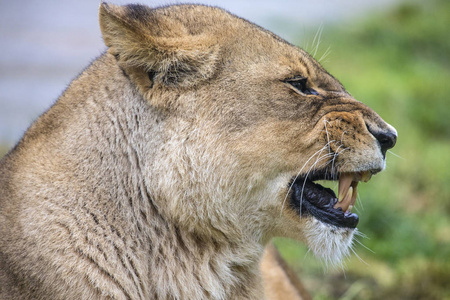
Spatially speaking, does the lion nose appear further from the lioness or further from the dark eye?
the dark eye

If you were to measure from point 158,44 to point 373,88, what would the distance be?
5858 mm

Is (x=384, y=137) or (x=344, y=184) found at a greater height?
(x=384, y=137)

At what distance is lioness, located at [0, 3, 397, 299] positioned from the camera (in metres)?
3.00

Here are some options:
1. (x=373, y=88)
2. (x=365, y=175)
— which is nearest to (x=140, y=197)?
(x=365, y=175)

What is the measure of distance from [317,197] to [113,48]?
1182 mm

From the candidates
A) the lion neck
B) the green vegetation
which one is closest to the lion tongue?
the lion neck

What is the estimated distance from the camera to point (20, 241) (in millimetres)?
2973

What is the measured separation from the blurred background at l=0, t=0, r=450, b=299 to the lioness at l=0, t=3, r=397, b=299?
0.66 m

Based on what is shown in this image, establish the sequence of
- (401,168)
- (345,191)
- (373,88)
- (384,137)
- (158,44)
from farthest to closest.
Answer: (373,88), (401,168), (345,191), (384,137), (158,44)

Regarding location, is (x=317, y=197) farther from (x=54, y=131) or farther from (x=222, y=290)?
(x=54, y=131)

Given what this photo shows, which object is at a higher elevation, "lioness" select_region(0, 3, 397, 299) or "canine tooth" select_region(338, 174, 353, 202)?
"lioness" select_region(0, 3, 397, 299)

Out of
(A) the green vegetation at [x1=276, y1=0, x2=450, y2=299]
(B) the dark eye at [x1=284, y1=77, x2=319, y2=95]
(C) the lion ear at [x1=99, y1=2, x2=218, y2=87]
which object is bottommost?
(A) the green vegetation at [x1=276, y1=0, x2=450, y2=299]

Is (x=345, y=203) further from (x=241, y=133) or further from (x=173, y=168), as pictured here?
(x=173, y=168)

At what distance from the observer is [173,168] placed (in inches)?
121
